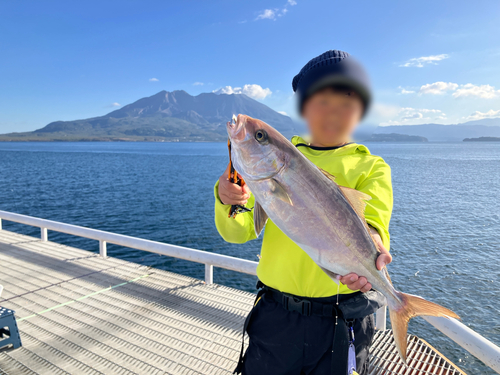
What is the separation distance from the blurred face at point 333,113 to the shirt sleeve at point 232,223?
757 mm

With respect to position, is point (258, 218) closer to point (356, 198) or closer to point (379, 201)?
point (356, 198)

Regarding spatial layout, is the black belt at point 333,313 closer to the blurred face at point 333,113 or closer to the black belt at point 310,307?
the black belt at point 310,307

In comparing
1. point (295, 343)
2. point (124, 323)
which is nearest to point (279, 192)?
point (295, 343)

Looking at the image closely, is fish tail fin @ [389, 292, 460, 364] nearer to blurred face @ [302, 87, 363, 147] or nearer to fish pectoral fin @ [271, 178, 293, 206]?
fish pectoral fin @ [271, 178, 293, 206]

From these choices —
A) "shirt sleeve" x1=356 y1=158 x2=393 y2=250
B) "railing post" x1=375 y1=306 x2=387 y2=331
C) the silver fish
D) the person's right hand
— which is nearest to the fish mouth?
the silver fish

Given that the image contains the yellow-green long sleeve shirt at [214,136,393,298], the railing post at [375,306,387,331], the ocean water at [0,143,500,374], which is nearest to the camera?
the yellow-green long sleeve shirt at [214,136,393,298]

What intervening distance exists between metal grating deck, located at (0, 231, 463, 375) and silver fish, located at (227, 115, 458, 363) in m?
2.82

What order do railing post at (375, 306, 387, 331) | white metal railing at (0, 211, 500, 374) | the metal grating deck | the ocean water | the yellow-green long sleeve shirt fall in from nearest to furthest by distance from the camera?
the yellow-green long sleeve shirt < white metal railing at (0, 211, 500, 374) < the metal grating deck < railing post at (375, 306, 387, 331) < the ocean water

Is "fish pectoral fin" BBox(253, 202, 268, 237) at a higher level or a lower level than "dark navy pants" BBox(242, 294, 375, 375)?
higher

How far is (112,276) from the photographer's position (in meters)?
6.38

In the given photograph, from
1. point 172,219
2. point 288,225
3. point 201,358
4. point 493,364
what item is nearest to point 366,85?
point 288,225

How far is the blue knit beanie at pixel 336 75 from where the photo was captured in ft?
6.95

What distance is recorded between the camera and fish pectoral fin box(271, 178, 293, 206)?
187cm

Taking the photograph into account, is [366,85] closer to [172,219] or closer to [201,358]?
[201,358]
